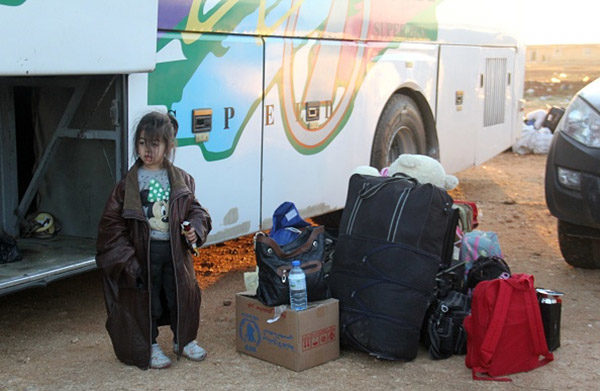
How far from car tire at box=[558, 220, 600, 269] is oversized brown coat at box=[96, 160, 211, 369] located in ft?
9.44

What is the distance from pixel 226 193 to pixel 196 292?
3.82ft

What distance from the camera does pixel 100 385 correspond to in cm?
402

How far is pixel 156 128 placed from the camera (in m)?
4.10

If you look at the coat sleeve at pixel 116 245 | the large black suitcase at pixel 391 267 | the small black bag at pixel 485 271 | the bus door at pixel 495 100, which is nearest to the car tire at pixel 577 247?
the small black bag at pixel 485 271

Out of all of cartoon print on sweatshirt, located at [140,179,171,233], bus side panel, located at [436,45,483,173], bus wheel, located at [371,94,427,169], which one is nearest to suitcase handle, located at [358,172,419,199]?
cartoon print on sweatshirt, located at [140,179,171,233]

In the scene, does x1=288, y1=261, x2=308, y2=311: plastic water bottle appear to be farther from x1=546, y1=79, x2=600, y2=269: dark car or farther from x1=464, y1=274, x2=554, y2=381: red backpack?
x1=546, y1=79, x2=600, y2=269: dark car

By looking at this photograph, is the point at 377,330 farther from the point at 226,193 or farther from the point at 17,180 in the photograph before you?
the point at 17,180

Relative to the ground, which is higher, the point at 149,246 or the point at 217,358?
the point at 149,246

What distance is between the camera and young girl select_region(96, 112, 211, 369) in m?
4.07

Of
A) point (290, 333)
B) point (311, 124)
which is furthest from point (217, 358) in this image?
point (311, 124)

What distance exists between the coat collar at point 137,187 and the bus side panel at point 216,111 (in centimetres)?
47

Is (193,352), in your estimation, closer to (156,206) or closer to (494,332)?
(156,206)

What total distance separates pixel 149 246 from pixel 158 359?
0.57 meters

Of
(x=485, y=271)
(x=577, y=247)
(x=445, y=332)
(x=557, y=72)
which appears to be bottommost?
(x=445, y=332)
